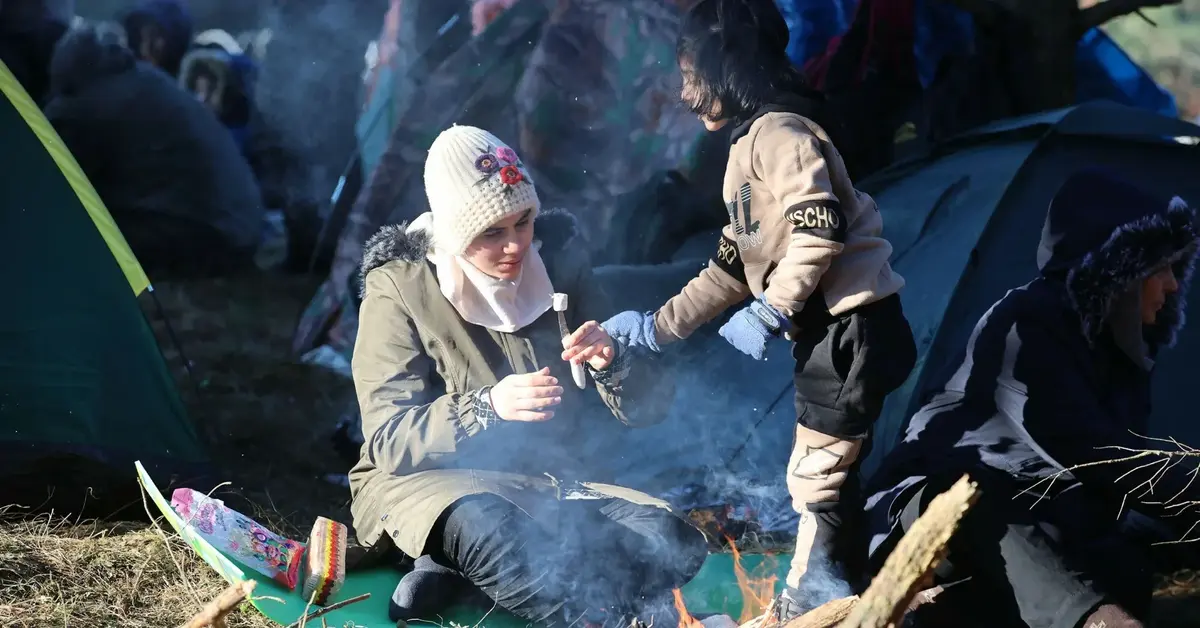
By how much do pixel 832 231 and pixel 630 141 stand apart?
3.70ft

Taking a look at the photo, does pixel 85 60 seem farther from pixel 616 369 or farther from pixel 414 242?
pixel 616 369

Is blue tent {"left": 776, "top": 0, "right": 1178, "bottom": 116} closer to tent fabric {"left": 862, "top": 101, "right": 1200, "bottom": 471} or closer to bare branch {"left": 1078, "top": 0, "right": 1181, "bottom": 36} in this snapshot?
bare branch {"left": 1078, "top": 0, "right": 1181, "bottom": 36}

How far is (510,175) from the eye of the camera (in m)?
2.78

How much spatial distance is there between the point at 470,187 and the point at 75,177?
1.46 meters

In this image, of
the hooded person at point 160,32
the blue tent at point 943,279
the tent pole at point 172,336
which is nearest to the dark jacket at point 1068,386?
the blue tent at point 943,279

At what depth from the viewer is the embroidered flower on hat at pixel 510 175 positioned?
109 inches

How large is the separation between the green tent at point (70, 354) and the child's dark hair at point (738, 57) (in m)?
1.98

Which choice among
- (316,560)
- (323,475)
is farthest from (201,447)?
(316,560)

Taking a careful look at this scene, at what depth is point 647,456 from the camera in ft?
11.1

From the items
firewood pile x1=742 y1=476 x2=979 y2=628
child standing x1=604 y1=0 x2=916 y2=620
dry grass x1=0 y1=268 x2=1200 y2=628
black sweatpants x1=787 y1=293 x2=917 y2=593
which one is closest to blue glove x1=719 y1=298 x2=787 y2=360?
child standing x1=604 y1=0 x2=916 y2=620

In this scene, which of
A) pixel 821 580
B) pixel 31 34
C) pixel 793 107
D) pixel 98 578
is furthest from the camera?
pixel 31 34

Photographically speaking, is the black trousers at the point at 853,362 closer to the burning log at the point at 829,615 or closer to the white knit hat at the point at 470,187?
the burning log at the point at 829,615

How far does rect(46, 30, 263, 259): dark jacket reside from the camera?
10.9ft

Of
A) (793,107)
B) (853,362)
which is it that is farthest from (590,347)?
(793,107)
